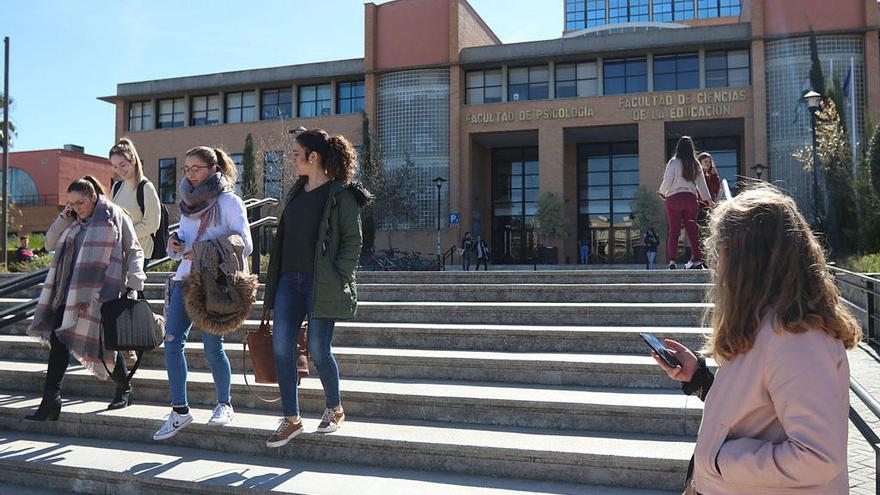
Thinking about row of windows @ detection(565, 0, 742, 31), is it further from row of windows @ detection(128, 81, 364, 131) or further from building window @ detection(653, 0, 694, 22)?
row of windows @ detection(128, 81, 364, 131)

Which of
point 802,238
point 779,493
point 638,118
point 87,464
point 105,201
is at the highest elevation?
point 638,118

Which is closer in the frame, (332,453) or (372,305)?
(332,453)

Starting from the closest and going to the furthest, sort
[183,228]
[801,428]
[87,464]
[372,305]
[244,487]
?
[801,428]
[244,487]
[87,464]
[183,228]
[372,305]

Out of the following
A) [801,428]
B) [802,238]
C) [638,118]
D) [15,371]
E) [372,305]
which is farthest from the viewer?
[638,118]

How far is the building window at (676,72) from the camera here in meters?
33.3

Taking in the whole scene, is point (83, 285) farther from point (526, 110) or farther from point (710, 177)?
point (526, 110)

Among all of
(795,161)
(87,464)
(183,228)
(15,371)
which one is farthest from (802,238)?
(795,161)

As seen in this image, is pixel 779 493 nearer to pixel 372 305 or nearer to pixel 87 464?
pixel 87 464

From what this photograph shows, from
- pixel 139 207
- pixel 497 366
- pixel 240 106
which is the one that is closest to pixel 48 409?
pixel 139 207

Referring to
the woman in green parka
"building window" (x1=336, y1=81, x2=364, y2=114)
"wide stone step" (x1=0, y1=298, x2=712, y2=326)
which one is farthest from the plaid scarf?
"building window" (x1=336, y1=81, x2=364, y2=114)

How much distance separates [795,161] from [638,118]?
291 inches

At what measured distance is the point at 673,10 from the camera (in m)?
67.5

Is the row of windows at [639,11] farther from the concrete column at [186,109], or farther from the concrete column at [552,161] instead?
the concrete column at [186,109]

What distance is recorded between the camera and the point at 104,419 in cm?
461
